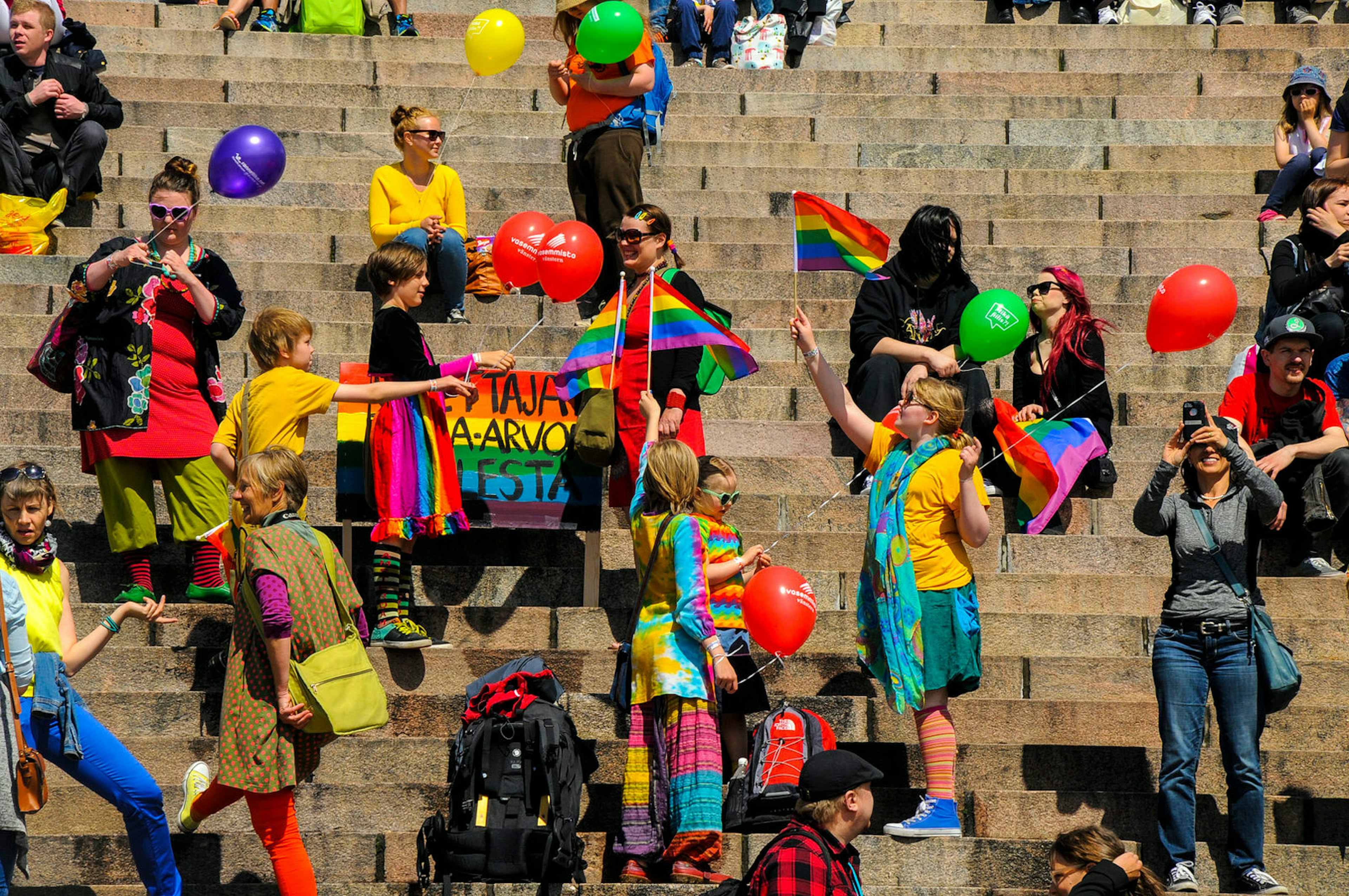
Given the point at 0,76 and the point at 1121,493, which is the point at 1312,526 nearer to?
the point at 1121,493

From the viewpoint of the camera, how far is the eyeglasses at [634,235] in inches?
302

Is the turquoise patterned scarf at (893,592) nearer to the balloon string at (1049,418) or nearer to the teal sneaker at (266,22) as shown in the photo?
the balloon string at (1049,418)

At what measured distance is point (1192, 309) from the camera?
7.37 metres

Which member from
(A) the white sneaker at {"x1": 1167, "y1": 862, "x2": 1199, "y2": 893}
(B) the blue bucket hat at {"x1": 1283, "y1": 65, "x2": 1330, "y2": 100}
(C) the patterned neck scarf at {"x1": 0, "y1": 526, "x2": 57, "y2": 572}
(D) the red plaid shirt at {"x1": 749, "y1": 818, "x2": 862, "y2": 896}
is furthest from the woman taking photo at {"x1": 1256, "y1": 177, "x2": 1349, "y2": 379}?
(C) the patterned neck scarf at {"x1": 0, "y1": 526, "x2": 57, "y2": 572}

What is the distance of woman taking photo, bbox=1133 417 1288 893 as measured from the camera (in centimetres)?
629

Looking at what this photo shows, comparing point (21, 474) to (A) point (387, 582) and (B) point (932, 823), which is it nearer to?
(A) point (387, 582)

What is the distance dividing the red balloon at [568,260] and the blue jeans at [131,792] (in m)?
2.98

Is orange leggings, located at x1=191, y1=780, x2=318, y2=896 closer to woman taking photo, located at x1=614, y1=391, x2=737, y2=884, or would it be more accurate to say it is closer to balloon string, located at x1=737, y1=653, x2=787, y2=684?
woman taking photo, located at x1=614, y1=391, x2=737, y2=884

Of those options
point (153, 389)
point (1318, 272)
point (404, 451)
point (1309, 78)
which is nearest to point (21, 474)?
point (153, 389)

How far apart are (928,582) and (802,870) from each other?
6.06ft

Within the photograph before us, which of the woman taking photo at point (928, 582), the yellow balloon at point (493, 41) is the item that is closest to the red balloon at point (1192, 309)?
the woman taking photo at point (928, 582)

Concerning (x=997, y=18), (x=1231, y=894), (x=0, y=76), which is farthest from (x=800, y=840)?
(x=997, y=18)

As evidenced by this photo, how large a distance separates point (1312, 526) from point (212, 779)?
187 inches

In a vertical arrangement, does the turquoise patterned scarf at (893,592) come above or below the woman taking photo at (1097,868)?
above
